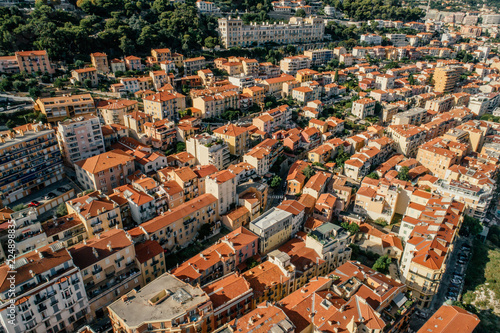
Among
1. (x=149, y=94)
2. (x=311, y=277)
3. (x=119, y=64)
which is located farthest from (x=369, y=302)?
(x=119, y=64)

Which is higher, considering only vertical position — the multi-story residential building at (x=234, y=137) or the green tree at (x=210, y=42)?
the green tree at (x=210, y=42)

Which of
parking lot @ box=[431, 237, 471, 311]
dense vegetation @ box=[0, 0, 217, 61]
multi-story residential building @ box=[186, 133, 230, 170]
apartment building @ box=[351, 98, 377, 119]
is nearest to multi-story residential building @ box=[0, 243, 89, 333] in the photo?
multi-story residential building @ box=[186, 133, 230, 170]

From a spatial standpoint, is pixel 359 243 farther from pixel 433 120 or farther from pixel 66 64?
pixel 66 64

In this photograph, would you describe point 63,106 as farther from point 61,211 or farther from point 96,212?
point 96,212

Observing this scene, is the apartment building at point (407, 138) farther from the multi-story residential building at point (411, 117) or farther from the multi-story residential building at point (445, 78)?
the multi-story residential building at point (445, 78)

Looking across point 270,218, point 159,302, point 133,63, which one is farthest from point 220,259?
point 133,63

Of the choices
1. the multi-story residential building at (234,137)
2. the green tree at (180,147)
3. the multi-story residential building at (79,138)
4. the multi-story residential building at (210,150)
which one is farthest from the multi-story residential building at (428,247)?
the multi-story residential building at (79,138)
